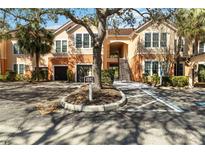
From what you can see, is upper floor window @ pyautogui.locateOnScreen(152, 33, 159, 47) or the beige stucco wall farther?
the beige stucco wall

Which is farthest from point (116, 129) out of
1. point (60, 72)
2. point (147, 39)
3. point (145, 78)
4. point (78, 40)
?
point (60, 72)

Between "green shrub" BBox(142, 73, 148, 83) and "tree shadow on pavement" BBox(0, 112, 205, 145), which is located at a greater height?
"green shrub" BBox(142, 73, 148, 83)

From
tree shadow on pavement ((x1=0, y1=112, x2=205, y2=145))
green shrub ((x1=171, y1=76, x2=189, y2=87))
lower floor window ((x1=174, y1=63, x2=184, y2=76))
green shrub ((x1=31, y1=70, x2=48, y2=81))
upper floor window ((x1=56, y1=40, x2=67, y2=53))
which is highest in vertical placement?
upper floor window ((x1=56, y1=40, x2=67, y2=53))

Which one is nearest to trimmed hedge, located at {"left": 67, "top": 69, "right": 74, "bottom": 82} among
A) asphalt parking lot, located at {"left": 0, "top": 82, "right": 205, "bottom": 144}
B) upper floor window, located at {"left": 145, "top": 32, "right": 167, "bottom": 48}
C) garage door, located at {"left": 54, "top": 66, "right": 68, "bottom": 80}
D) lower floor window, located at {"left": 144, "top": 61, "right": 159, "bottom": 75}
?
garage door, located at {"left": 54, "top": 66, "right": 68, "bottom": 80}

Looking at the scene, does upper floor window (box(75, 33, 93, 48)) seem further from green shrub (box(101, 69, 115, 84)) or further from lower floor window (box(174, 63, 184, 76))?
lower floor window (box(174, 63, 184, 76))

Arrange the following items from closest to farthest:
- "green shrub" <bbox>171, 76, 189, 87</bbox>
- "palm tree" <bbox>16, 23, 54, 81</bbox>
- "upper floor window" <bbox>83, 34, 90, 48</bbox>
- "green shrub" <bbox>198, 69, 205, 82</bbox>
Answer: "green shrub" <bbox>171, 76, 189, 87</bbox> < "green shrub" <bbox>198, 69, 205, 82</bbox> < "palm tree" <bbox>16, 23, 54, 81</bbox> < "upper floor window" <bbox>83, 34, 90, 48</bbox>

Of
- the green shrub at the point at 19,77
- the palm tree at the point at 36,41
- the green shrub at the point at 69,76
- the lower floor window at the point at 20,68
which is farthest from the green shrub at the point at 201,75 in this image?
the lower floor window at the point at 20,68

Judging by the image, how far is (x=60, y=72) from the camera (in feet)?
106

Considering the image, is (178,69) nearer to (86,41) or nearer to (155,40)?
(155,40)

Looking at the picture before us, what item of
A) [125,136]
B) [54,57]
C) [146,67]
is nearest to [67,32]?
[54,57]

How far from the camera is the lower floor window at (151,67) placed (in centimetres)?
2862

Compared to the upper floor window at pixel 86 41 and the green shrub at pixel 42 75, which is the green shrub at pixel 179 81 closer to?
the upper floor window at pixel 86 41

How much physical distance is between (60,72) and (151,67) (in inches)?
426

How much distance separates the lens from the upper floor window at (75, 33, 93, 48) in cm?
3067
